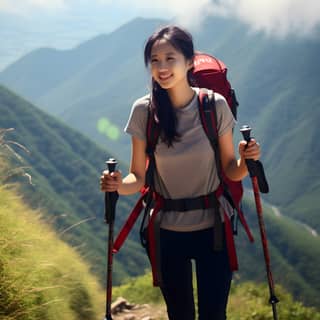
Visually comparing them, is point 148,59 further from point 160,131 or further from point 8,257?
point 8,257

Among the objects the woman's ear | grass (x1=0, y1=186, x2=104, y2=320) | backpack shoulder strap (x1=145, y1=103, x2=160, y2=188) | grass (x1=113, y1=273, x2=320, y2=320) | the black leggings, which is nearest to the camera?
the black leggings

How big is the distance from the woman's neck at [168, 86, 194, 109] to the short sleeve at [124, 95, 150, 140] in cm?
22

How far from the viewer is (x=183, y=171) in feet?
13.6

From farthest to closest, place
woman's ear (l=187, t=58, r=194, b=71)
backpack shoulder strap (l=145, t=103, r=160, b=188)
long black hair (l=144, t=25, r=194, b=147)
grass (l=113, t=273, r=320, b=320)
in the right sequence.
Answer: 1. grass (l=113, t=273, r=320, b=320)
2. woman's ear (l=187, t=58, r=194, b=71)
3. backpack shoulder strap (l=145, t=103, r=160, b=188)
4. long black hair (l=144, t=25, r=194, b=147)

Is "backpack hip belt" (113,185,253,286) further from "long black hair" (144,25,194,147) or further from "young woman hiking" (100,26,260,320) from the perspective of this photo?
"long black hair" (144,25,194,147)

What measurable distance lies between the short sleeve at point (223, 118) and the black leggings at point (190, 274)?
31.4 inches

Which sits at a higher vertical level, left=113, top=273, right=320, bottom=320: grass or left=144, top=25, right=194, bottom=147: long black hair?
Result: left=144, top=25, right=194, bottom=147: long black hair

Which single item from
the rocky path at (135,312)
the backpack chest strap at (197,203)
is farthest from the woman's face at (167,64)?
the rocky path at (135,312)

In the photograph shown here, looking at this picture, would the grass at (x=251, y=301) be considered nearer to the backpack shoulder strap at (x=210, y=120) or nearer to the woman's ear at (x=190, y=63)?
the backpack shoulder strap at (x=210, y=120)

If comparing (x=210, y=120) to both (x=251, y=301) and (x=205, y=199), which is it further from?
(x=251, y=301)

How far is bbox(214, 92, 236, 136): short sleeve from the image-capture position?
13.7ft

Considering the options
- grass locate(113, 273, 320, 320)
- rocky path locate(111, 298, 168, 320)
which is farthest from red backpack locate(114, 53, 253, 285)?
grass locate(113, 273, 320, 320)

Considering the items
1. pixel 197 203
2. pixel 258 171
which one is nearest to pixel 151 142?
pixel 197 203

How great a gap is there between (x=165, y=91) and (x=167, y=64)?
Answer: 24 cm
